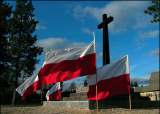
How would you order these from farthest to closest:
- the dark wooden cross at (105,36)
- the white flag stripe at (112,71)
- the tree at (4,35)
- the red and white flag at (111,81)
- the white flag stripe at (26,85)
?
the tree at (4,35) → the dark wooden cross at (105,36) → the white flag stripe at (26,85) → the white flag stripe at (112,71) → the red and white flag at (111,81)

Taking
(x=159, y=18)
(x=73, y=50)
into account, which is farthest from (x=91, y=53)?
(x=159, y=18)

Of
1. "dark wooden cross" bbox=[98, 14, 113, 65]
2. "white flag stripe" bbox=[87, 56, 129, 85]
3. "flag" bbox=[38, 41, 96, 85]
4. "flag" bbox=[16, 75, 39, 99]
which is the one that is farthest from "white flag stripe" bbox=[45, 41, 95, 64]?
"dark wooden cross" bbox=[98, 14, 113, 65]

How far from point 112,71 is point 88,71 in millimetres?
1281

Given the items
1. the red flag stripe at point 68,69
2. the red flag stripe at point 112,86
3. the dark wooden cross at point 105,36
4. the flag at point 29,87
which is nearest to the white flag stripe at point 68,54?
the red flag stripe at point 68,69

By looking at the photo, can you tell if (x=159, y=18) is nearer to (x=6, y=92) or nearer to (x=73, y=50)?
(x=73, y=50)

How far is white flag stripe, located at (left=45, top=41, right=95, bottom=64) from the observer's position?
19688 mm

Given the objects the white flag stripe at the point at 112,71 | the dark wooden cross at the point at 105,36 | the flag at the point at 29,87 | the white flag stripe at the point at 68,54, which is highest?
the dark wooden cross at the point at 105,36

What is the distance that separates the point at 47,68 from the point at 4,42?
1072 inches

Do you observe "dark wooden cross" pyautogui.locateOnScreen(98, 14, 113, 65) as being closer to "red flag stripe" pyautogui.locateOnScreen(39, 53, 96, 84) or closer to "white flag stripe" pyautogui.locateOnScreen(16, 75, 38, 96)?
"white flag stripe" pyautogui.locateOnScreen(16, 75, 38, 96)

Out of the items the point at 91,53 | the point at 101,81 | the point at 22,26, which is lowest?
the point at 101,81

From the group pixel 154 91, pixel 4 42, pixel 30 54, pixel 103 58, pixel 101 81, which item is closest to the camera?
pixel 101 81

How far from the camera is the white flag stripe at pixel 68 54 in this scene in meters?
19.7

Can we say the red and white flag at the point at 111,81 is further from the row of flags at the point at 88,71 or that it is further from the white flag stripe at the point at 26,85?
the white flag stripe at the point at 26,85

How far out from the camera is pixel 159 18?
2727cm
